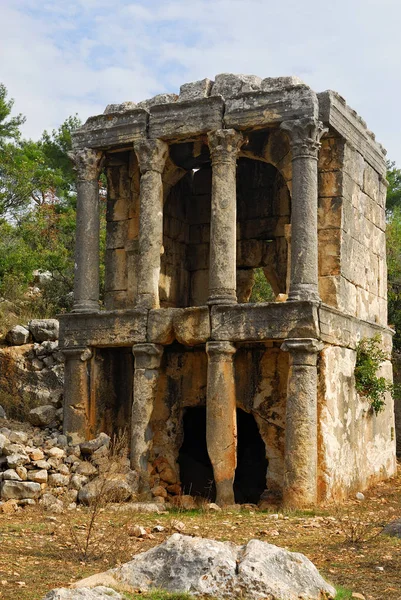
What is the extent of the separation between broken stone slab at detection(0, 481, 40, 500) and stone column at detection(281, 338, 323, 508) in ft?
11.3

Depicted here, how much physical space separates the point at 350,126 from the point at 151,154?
321 centimetres

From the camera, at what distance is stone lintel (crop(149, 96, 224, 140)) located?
14266mm

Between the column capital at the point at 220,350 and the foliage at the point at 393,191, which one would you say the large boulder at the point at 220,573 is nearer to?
the column capital at the point at 220,350

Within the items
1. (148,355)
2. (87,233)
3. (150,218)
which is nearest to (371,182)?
(150,218)

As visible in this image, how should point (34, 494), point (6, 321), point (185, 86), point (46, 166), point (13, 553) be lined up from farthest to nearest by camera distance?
point (46, 166) → point (6, 321) → point (185, 86) → point (34, 494) → point (13, 553)

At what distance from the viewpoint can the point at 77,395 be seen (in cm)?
1484

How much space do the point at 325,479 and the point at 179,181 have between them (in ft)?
21.4

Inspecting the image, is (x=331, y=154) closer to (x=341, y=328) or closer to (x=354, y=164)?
(x=354, y=164)

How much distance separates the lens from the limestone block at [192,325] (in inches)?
543

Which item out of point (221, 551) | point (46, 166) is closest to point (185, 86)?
point (221, 551)

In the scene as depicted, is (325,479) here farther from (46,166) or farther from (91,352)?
(46,166)

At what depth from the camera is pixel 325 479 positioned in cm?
1316

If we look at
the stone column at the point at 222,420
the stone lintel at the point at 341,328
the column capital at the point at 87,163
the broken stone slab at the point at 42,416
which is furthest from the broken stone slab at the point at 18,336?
the stone lintel at the point at 341,328

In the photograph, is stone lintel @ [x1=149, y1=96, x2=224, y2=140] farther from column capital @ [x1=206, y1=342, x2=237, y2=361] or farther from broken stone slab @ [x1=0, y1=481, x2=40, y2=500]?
broken stone slab @ [x1=0, y1=481, x2=40, y2=500]
